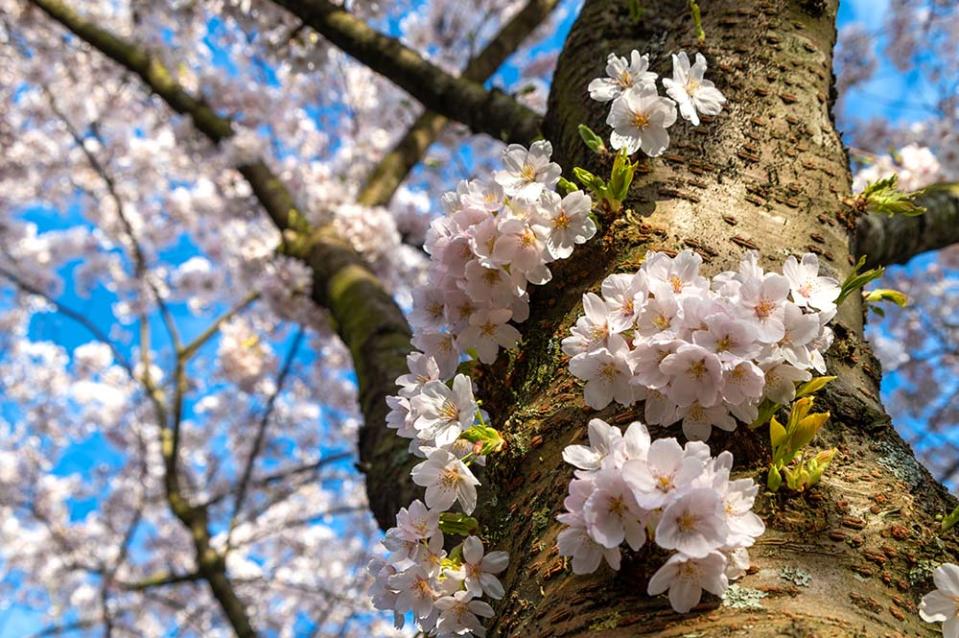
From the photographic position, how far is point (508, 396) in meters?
1.24

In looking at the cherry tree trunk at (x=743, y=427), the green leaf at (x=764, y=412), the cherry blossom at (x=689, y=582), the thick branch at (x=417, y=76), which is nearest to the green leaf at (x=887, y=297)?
the cherry tree trunk at (x=743, y=427)

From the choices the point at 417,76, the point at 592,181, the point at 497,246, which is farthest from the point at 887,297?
the point at 417,76

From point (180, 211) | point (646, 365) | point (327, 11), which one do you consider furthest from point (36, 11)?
point (646, 365)

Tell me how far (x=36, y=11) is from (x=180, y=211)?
11.8ft

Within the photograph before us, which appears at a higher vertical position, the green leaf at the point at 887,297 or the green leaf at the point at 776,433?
the green leaf at the point at 887,297

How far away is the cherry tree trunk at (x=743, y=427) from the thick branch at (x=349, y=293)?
650mm

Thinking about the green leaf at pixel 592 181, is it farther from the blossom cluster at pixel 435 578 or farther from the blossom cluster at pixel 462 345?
the blossom cluster at pixel 435 578

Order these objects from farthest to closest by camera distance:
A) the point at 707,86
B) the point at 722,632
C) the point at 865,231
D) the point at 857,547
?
the point at 865,231, the point at 707,86, the point at 857,547, the point at 722,632

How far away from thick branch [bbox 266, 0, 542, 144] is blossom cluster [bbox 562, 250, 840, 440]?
1402mm

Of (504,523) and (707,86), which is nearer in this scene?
(504,523)

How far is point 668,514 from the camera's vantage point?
0.75 metres

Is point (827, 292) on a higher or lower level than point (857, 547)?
higher

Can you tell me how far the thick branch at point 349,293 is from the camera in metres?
1.85

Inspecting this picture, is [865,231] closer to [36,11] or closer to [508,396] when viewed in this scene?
[508,396]
